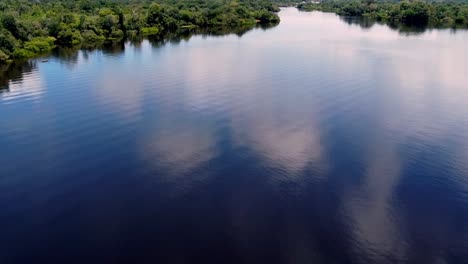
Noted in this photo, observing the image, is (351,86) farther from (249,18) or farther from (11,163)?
(249,18)

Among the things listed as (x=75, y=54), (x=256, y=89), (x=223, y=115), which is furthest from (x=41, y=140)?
(x=75, y=54)

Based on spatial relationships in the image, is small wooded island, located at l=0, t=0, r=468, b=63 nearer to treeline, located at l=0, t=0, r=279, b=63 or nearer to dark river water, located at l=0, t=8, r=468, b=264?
treeline, located at l=0, t=0, r=279, b=63

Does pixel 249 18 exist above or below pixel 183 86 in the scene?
above

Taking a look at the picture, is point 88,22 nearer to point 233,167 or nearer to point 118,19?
point 118,19

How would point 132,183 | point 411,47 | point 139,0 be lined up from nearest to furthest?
point 132,183 < point 411,47 < point 139,0

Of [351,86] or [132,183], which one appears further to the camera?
[351,86]

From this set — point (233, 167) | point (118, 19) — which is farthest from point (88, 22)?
point (233, 167)

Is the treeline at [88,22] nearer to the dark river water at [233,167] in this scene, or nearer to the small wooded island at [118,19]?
the small wooded island at [118,19]
